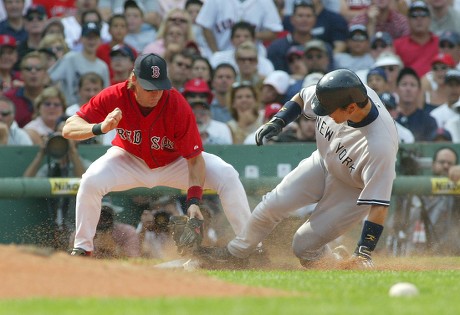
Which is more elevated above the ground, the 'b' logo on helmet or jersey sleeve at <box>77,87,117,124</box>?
the 'b' logo on helmet

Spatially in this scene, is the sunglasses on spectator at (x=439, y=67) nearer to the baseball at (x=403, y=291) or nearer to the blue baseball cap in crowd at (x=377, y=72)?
the blue baseball cap in crowd at (x=377, y=72)

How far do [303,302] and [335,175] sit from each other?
2906mm

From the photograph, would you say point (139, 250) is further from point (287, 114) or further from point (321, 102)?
point (321, 102)

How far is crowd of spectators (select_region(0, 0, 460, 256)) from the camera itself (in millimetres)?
12461

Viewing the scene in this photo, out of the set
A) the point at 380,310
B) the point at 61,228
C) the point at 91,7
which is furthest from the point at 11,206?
the point at 380,310

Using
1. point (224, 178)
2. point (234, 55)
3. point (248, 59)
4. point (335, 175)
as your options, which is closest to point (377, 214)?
point (335, 175)

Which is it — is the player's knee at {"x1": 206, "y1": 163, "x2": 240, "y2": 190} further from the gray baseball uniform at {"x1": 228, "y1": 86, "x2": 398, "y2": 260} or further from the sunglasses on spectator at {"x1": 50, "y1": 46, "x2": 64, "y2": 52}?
the sunglasses on spectator at {"x1": 50, "y1": 46, "x2": 64, "y2": 52}

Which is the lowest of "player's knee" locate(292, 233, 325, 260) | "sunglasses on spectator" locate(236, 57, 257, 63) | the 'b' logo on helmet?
"player's knee" locate(292, 233, 325, 260)

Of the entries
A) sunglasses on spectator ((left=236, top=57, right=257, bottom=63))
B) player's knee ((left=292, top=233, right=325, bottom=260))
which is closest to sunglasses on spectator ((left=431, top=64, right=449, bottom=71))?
sunglasses on spectator ((left=236, top=57, right=257, bottom=63))

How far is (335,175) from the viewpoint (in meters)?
8.38

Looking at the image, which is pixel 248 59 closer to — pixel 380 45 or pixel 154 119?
pixel 380 45

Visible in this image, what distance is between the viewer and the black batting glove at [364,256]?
8.06 m

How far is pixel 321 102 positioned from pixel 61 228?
4.03 meters

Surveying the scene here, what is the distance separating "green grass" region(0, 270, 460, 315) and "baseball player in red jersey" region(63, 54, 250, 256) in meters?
1.79
